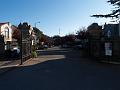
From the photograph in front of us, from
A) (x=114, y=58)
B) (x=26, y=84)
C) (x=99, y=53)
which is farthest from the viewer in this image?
(x=99, y=53)

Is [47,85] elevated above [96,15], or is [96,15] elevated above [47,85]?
[96,15]

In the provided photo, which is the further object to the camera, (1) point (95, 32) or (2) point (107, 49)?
(1) point (95, 32)

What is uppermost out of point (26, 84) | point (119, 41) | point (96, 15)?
point (96, 15)

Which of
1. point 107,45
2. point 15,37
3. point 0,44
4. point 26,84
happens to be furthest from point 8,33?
point 26,84

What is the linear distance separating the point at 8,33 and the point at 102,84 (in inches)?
2819

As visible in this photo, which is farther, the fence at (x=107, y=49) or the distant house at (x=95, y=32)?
the distant house at (x=95, y=32)

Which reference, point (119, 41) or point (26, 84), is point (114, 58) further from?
point (26, 84)

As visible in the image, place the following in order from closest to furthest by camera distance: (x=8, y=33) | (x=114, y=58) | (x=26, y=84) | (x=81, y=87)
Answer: (x=81, y=87), (x=26, y=84), (x=114, y=58), (x=8, y=33)

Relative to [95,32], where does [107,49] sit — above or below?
below

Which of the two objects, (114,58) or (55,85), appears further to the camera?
(114,58)

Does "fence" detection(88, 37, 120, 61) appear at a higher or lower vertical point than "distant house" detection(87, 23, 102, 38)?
lower

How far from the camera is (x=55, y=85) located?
14.9m

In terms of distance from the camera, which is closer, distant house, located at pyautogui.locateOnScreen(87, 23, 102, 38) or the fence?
the fence

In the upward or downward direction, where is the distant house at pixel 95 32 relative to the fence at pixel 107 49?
upward
